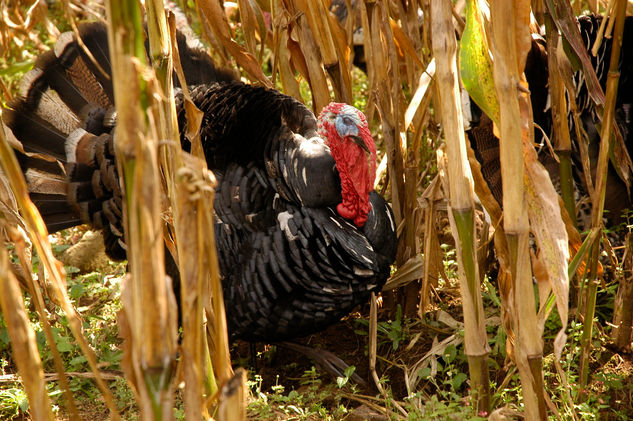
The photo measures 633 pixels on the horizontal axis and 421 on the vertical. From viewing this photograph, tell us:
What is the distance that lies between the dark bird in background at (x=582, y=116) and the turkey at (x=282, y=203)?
0.46 meters

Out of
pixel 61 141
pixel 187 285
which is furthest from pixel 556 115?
pixel 61 141

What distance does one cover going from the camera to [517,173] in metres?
1.41

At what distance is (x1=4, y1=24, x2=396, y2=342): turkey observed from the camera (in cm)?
257

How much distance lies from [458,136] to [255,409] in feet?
3.91

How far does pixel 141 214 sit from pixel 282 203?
170cm

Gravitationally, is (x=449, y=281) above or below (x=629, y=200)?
below

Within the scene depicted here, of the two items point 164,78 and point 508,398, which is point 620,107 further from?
point 164,78

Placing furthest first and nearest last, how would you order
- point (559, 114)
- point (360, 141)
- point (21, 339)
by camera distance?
point (360, 141)
point (559, 114)
point (21, 339)

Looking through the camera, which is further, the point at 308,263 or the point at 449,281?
the point at 449,281

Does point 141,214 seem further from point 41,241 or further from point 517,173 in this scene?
point 517,173

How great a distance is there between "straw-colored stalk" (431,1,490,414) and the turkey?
0.91 m

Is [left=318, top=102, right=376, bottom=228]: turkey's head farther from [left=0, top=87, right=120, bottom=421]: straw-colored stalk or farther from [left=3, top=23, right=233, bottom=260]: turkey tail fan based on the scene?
[left=0, top=87, right=120, bottom=421]: straw-colored stalk

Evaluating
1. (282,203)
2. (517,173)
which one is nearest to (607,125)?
(517,173)

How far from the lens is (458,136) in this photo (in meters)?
1.51
